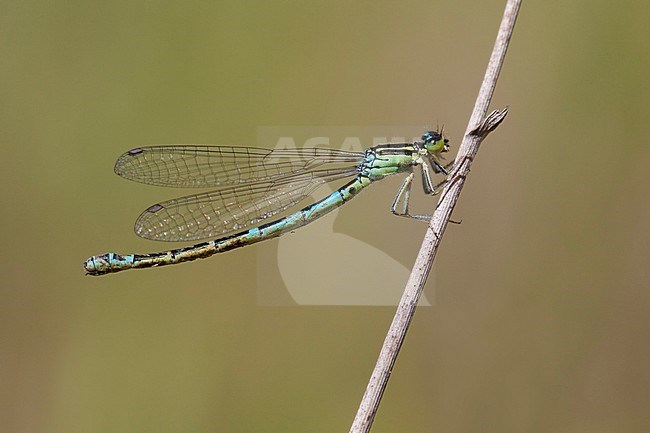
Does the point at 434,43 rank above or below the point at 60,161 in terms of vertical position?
above

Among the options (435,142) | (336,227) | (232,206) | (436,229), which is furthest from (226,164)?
(436,229)

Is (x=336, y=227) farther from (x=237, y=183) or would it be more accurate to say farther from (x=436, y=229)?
(x=436, y=229)

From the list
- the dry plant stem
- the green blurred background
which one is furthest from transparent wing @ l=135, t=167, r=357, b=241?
the dry plant stem

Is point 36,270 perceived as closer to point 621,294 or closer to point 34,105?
point 34,105

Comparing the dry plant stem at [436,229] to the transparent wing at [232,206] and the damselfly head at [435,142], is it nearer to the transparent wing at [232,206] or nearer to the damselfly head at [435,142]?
the damselfly head at [435,142]

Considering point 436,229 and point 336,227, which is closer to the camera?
point 436,229

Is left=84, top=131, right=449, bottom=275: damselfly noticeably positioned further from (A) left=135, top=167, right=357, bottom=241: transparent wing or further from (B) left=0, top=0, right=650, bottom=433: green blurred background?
(B) left=0, top=0, right=650, bottom=433: green blurred background

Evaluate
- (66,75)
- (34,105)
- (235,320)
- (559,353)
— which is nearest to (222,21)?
(66,75)
